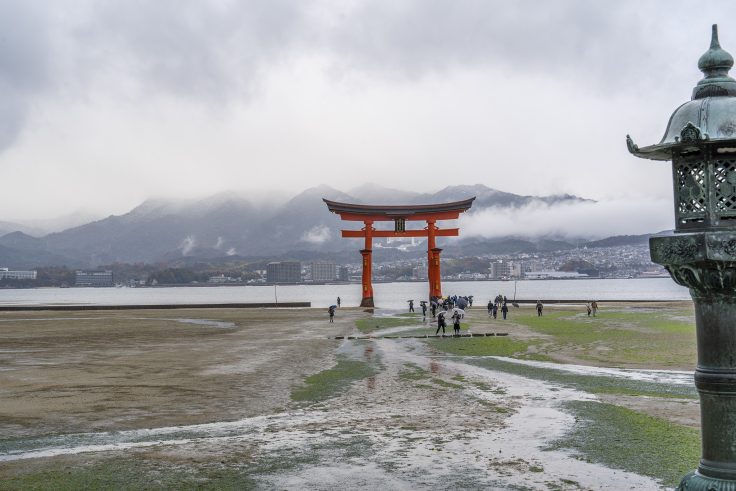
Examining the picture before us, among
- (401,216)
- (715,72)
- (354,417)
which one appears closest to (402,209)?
(401,216)

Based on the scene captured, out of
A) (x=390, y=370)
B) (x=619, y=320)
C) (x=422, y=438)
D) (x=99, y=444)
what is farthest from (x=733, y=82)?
(x=619, y=320)

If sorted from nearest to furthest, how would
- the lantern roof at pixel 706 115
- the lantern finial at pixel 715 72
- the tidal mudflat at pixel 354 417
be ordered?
1. the lantern roof at pixel 706 115
2. the lantern finial at pixel 715 72
3. the tidal mudflat at pixel 354 417

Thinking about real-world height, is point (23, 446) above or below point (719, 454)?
below

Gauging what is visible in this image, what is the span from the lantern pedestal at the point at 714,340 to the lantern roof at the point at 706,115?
2.59 feet

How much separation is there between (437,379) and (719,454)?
15.6 meters

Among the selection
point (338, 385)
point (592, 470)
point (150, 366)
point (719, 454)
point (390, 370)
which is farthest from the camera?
point (150, 366)

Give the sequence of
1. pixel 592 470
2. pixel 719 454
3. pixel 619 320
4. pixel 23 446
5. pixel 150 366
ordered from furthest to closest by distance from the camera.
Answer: pixel 619 320 → pixel 150 366 → pixel 23 446 → pixel 592 470 → pixel 719 454

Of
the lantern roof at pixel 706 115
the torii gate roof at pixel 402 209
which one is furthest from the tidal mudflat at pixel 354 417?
the torii gate roof at pixel 402 209

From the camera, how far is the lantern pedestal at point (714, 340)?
5.09m

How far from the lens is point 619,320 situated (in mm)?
46344

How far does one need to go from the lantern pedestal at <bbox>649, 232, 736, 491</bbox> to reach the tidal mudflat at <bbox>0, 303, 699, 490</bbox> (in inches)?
171

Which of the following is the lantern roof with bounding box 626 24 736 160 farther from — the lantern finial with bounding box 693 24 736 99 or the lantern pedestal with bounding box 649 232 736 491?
the lantern pedestal with bounding box 649 232 736 491

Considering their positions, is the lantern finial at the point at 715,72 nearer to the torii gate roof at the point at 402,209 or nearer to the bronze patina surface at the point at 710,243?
the bronze patina surface at the point at 710,243

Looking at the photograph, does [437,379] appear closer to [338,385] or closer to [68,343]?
[338,385]
